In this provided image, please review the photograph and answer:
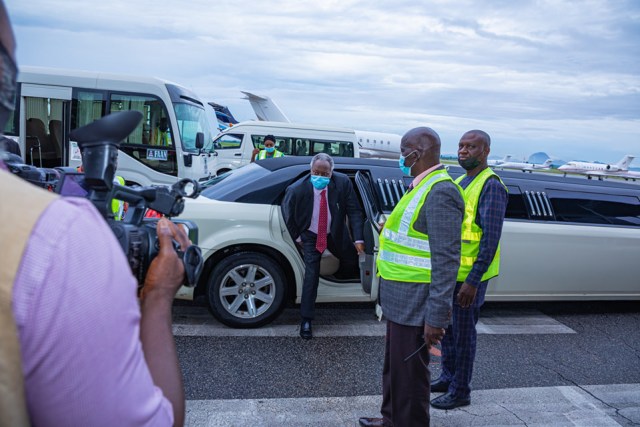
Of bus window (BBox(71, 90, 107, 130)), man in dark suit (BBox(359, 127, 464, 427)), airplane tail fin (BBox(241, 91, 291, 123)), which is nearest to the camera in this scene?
man in dark suit (BBox(359, 127, 464, 427))

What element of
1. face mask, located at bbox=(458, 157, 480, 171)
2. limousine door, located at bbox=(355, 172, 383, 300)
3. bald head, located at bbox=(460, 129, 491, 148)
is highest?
bald head, located at bbox=(460, 129, 491, 148)

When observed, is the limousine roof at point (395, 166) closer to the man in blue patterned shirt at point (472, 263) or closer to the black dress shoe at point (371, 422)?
the man in blue patterned shirt at point (472, 263)

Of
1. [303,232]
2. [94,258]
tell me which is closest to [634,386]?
[303,232]

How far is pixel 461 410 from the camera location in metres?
3.60

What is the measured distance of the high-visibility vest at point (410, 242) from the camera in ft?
9.00

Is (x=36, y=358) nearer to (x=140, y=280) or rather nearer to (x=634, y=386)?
(x=140, y=280)

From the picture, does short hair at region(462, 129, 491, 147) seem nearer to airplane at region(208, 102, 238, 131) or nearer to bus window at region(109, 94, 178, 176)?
bus window at region(109, 94, 178, 176)

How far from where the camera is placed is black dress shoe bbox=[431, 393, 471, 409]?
3598 mm

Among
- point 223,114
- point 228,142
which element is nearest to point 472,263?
point 228,142

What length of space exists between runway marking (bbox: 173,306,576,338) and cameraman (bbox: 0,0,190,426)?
406cm

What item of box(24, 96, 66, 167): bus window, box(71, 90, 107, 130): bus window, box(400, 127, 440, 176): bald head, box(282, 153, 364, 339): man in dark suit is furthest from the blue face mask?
box(24, 96, 66, 167): bus window

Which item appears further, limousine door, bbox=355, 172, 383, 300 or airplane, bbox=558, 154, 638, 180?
airplane, bbox=558, 154, 638, 180

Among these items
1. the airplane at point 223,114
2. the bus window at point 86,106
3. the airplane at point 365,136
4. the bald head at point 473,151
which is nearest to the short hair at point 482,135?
the bald head at point 473,151

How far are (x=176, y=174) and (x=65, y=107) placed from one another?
101 inches
